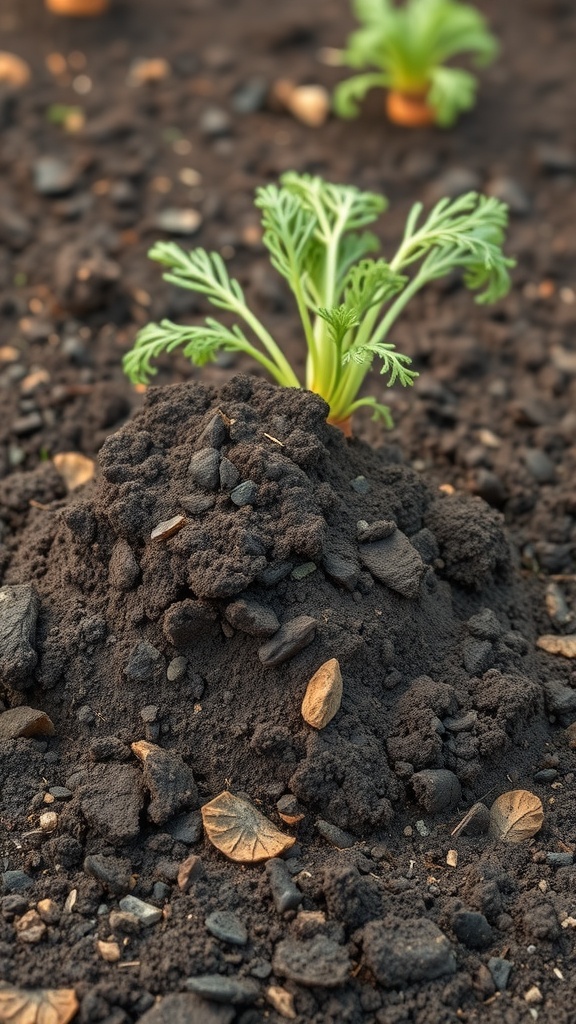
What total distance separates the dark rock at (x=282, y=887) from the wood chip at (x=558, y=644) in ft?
3.64

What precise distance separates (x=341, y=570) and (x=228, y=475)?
0.40m

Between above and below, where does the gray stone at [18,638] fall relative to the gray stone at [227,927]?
above

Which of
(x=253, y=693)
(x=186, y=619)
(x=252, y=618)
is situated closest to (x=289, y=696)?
(x=253, y=693)

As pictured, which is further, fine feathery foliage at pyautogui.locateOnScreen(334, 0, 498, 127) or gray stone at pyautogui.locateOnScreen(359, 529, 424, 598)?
fine feathery foliage at pyautogui.locateOnScreen(334, 0, 498, 127)

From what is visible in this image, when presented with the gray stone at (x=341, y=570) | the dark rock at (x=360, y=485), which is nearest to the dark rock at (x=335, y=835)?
the gray stone at (x=341, y=570)

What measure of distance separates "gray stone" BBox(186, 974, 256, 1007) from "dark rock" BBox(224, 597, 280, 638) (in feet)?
2.76

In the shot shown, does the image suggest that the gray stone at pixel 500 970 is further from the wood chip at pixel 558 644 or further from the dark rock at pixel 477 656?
the wood chip at pixel 558 644

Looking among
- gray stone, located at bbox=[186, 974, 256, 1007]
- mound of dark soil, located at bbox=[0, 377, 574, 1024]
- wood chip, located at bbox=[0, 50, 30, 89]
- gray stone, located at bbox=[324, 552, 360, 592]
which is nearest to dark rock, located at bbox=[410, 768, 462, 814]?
mound of dark soil, located at bbox=[0, 377, 574, 1024]

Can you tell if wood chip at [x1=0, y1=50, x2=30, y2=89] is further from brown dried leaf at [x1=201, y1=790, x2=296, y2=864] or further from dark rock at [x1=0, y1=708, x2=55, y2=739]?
brown dried leaf at [x1=201, y1=790, x2=296, y2=864]

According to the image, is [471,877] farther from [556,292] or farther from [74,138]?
[74,138]

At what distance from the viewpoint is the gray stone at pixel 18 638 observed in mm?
2943

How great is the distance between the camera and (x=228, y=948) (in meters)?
2.56

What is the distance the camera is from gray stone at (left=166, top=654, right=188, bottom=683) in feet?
9.63

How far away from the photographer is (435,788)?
2.82m
